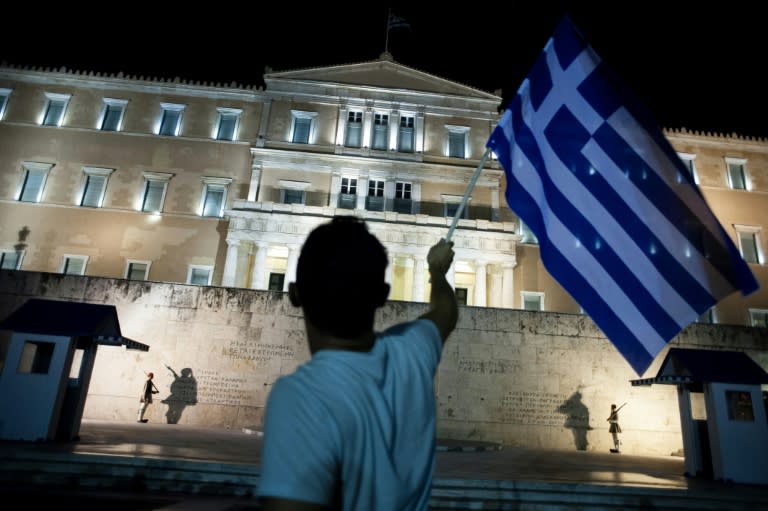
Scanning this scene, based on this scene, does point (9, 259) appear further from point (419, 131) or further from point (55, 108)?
point (419, 131)

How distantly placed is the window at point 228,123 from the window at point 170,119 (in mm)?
2528

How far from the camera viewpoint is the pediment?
31.8 metres

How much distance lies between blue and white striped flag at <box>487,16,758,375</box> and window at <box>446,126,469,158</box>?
26.9m

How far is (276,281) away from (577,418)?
18.7m

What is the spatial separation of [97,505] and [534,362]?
1300cm

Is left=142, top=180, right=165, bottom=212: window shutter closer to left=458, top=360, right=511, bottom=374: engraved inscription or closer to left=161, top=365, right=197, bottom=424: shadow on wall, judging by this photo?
left=161, top=365, right=197, bottom=424: shadow on wall

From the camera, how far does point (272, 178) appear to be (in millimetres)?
29406

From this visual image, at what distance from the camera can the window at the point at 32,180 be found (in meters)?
28.4

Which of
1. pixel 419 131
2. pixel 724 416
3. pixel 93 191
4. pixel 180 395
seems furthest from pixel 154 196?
pixel 724 416

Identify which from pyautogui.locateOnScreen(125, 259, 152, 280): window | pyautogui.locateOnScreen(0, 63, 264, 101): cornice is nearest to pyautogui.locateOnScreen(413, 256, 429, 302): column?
pyautogui.locateOnScreen(125, 259, 152, 280): window

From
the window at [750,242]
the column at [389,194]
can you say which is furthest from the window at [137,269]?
the window at [750,242]

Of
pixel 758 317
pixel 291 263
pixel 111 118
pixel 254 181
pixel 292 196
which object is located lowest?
pixel 758 317

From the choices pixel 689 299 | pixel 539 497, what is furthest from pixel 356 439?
pixel 539 497

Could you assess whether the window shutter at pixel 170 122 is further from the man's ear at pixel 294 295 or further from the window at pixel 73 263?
the man's ear at pixel 294 295
